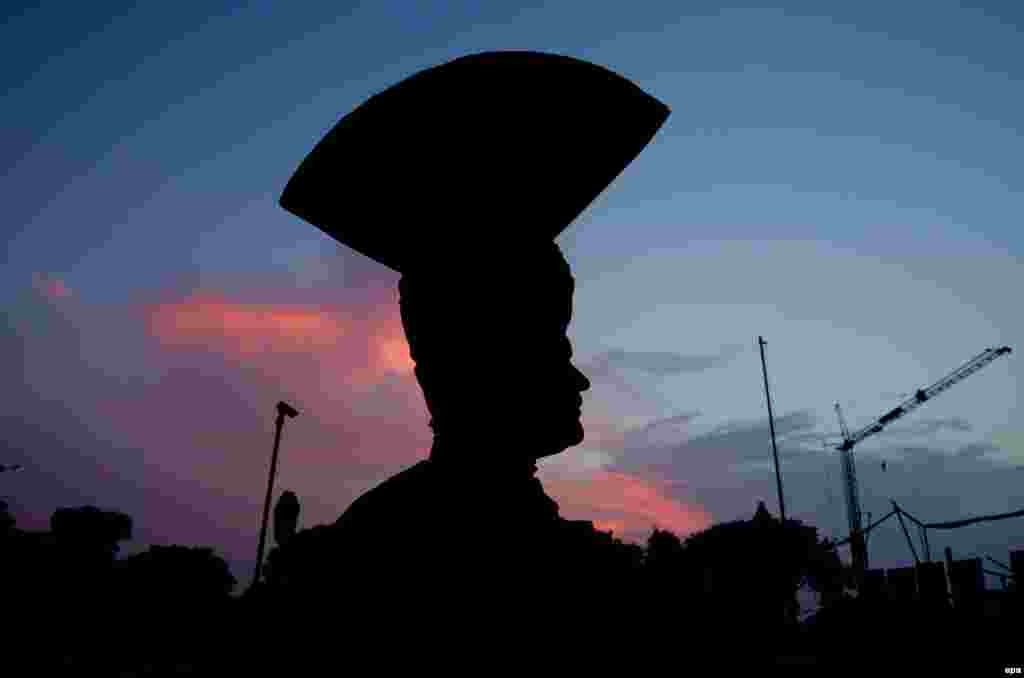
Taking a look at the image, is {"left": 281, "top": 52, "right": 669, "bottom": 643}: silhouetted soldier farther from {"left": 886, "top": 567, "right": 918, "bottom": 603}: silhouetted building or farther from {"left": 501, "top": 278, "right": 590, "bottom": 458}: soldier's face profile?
{"left": 886, "top": 567, "right": 918, "bottom": 603}: silhouetted building

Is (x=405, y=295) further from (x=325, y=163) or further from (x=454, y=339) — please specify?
(x=325, y=163)

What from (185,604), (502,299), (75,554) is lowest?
(185,604)

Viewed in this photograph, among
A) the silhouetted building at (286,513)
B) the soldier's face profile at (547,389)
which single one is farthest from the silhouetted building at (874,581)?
the soldier's face profile at (547,389)

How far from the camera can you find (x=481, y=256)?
3.01m

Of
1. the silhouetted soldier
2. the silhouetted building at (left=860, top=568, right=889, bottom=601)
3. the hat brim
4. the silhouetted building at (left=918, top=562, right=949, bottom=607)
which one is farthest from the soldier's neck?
the silhouetted building at (left=860, top=568, right=889, bottom=601)

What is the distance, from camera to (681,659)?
230 cm

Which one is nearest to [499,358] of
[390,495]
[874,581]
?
[390,495]

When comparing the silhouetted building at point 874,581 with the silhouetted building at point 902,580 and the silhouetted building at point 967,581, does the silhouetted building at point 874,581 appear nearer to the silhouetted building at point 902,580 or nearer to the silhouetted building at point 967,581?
the silhouetted building at point 902,580

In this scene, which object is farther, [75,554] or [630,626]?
[75,554]

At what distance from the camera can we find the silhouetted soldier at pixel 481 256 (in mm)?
2686

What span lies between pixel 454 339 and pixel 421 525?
3.05ft

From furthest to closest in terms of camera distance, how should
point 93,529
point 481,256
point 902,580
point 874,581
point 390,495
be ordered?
point 93,529 < point 874,581 < point 902,580 < point 481,256 < point 390,495

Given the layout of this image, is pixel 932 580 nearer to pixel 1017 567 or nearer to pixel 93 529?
pixel 1017 567

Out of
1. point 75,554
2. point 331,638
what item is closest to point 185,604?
point 75,554
